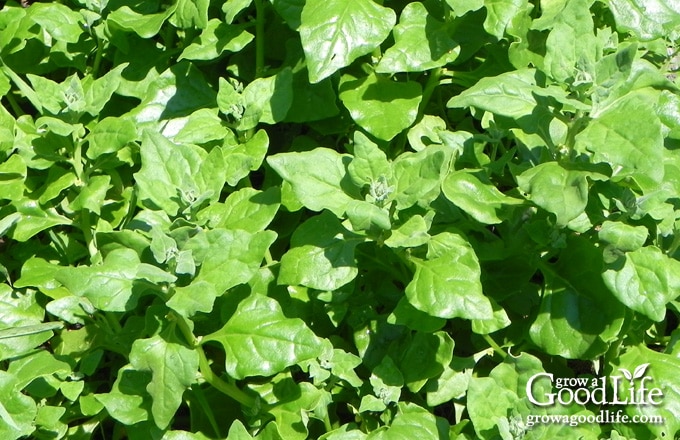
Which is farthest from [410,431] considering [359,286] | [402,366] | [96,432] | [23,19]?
[23,19]

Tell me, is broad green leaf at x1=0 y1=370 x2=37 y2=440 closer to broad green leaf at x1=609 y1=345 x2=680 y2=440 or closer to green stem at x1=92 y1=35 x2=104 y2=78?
green stem at x1=92 y1=35 x2=104 y2=78

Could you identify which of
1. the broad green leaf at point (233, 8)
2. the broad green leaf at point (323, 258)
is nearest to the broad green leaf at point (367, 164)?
the broad green leaf at point (323, 258)

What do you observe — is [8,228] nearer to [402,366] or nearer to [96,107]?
[96,107]

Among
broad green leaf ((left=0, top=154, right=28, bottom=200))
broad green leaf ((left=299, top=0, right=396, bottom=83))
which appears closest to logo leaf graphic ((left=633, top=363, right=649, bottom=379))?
broad green leaf ((left=299, top=0, right=396, bottom=83))

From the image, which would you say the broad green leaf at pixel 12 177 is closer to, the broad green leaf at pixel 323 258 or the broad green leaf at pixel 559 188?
the broad green leaf at pixel 323 258

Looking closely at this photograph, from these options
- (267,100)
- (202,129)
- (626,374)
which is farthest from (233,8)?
(626,374)
